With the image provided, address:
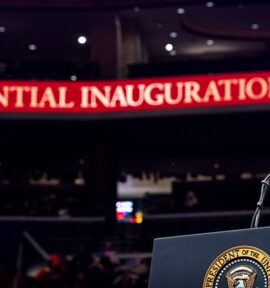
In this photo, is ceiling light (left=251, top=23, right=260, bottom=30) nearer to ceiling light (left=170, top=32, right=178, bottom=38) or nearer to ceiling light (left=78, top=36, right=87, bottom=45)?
ceiling light (left=170, top=32, right=178, bottom=38)

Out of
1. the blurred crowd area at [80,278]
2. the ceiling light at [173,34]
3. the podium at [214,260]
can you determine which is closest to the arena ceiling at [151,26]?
the ceiling light at [173,34]

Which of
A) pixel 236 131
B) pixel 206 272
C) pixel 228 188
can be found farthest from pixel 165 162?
Result: pixel 206 272

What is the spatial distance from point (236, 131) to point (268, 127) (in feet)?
3.17

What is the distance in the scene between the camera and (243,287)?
1311mm

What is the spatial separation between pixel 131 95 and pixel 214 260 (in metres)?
13.2

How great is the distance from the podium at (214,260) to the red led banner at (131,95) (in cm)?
1264

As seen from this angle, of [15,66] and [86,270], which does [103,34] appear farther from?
[86,270]

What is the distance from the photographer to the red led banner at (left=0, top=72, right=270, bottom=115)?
45.6 feet

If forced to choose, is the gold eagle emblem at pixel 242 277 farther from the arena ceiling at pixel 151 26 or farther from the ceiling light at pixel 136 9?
the ceiling light at pixel 136 9

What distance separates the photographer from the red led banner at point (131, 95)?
13906 mm

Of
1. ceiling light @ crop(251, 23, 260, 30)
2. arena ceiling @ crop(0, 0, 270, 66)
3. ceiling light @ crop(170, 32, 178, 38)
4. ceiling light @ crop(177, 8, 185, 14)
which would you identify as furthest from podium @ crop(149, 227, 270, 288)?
ceiling light @ crop(170, 32, 178, 38)

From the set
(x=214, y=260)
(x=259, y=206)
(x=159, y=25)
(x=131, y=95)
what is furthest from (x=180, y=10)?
(x=214, y=260)

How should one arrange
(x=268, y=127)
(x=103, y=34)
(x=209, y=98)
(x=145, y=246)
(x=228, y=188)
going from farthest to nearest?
(x=228, y=188) < (x=103, y=34) < (x=268, y=127) < (x=145, y=246) < (x=209, y=98)

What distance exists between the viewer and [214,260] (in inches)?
54.0
